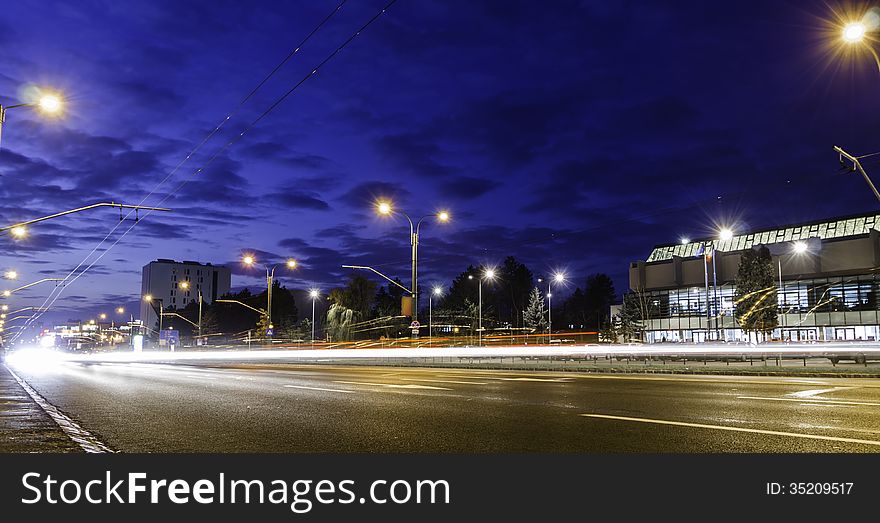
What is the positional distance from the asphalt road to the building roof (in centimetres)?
6923

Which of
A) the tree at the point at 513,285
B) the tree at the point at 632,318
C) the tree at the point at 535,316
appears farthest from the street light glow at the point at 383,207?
the tree at the point at 513,285

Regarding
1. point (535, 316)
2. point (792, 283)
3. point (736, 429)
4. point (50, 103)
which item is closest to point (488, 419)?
point (736, 429)

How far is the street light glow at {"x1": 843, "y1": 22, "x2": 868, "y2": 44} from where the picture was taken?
1722 cm

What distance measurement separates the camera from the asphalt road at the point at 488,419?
24.3 feet

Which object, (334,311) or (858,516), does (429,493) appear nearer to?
(858,516)

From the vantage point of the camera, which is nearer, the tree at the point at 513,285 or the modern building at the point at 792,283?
the modern building at the point at 792,283

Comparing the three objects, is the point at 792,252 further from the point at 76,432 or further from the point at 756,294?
the point at 76,432

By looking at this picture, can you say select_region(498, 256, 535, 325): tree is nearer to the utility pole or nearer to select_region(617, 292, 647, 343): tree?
select_region(617, 292, 647, 343): tree

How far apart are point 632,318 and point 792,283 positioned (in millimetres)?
20127

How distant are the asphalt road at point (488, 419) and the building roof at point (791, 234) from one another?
69.2 meters

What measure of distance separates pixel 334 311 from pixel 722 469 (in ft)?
243

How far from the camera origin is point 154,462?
6.37 m

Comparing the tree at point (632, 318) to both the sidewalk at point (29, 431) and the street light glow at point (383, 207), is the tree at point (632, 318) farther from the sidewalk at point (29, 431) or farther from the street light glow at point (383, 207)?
the sidewalk at point (29, 431)

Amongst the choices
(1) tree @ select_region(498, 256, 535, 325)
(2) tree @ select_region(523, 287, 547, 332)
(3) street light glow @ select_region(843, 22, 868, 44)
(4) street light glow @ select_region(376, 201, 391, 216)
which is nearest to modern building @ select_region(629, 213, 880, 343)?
(2) tree @ select_region(523, 287, 547, 332)
